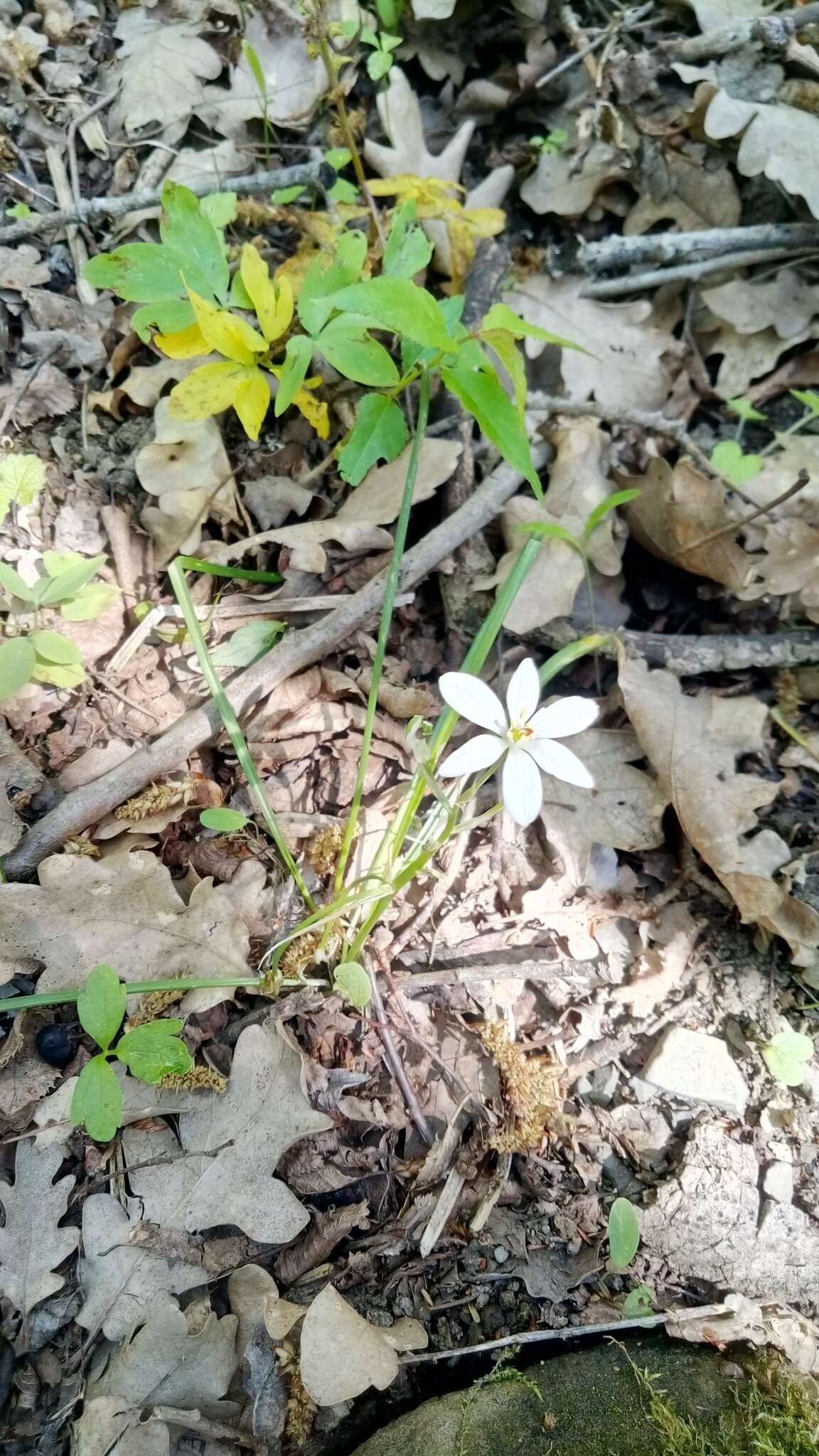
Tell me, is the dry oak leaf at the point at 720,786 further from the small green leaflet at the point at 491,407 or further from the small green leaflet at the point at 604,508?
the small green leaflet at the point at 491,407

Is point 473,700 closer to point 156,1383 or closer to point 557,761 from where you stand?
point 557,761

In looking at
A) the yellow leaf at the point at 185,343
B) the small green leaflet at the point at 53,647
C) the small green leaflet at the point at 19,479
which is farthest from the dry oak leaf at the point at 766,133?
the small green leaflet at the point at 53,647

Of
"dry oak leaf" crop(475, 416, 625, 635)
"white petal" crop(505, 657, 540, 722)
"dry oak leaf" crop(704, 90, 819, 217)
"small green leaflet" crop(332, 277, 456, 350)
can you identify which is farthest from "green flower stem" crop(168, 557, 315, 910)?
"dry oak leaf" crop(704, 90, 819, 217)

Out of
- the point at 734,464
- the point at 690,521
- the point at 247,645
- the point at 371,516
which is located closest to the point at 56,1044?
the point at 247,645

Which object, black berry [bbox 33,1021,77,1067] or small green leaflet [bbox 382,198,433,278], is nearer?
black berry [bbox 33,1021,77,1067]

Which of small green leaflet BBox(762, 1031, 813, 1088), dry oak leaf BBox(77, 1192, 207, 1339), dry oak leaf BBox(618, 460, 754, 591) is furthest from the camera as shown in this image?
dry oak leaf BBox(618, 460, 754, 591)

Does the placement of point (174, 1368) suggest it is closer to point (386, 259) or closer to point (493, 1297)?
point (493, 1297)

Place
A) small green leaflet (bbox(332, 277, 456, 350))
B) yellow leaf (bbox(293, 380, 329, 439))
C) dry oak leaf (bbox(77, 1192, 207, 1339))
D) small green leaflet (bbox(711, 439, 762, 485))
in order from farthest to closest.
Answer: small green leaflet (bbox(711, 439, 762, 485)) < yellow leaf (bbox(293, 380, 329, 439)) < dry oak leaf (bbox(77, 1192, 207, 1339)) < small green leaflet (bbox(332, 277, 456, 350))

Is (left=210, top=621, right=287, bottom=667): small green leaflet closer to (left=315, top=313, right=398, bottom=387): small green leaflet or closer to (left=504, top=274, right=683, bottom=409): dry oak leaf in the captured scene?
(left=315, top=313, right=398, bottom=387): small green leaflet
